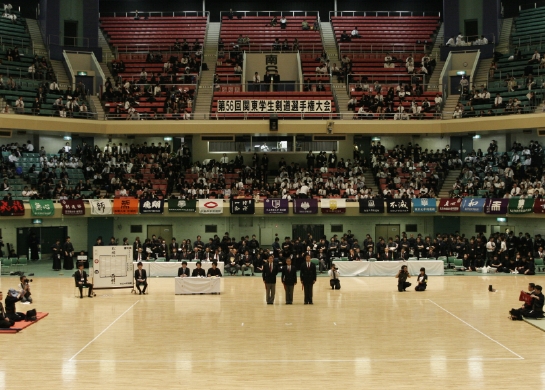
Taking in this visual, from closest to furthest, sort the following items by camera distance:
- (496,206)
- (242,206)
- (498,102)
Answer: (496,206), (242,206), (498,102)

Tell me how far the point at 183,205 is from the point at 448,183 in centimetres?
1594

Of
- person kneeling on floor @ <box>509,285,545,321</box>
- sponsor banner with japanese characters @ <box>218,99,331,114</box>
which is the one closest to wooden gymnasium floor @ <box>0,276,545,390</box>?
person kneeling on floor @ <box>509,285,545,321</box>

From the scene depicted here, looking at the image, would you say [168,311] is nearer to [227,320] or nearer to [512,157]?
[227,320]

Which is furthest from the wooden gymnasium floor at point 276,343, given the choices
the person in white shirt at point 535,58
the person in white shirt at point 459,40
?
the person in white shirt at point 459,40

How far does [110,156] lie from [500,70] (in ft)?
84.4

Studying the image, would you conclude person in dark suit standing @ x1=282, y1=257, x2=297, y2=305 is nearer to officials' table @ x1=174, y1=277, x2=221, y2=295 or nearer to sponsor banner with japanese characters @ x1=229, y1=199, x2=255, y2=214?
officials' table @ x1=174, y1=277, x2=221, y2=295

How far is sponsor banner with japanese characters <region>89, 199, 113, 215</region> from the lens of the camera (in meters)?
38.1

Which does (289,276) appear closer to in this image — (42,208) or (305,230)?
(305,230)

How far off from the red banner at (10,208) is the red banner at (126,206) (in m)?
4.98

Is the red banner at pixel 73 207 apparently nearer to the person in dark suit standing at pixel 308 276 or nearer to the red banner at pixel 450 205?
the person in dark suit standing at pixel 308 276

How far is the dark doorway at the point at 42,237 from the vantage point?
130ft

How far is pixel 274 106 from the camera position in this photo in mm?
42906

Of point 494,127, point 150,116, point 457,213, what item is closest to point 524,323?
point 457,213

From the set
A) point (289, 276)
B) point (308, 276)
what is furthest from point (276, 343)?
point (308, 276)
